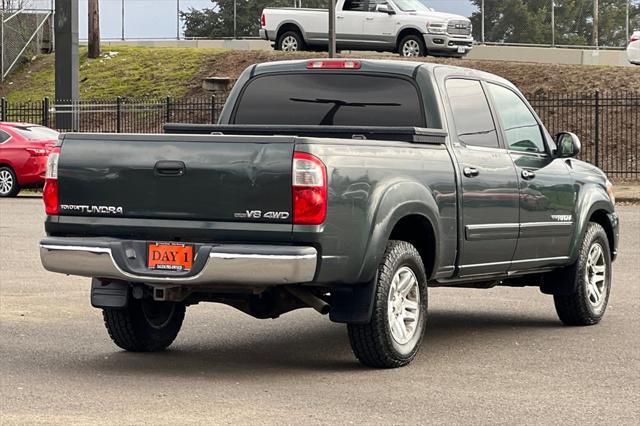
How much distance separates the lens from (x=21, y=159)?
2759 cm

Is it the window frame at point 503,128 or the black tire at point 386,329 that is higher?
the window frame at point 503,128

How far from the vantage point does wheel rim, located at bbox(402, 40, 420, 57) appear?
129 ft

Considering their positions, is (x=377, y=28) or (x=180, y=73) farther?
(x=180, y=73)

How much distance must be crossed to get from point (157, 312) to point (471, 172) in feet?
7.59

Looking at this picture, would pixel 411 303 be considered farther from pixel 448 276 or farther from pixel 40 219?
pixel 40 219

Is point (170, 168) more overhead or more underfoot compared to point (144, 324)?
more overhead

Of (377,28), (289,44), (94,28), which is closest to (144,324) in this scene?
Answer: (377,28)

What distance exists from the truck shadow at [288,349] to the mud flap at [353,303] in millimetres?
443

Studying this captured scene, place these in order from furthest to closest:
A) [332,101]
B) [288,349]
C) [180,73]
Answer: [180,73], [332,101], [288,349]

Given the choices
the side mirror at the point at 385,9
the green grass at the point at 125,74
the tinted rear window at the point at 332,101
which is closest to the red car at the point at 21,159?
the side mirror at the point at 385,9

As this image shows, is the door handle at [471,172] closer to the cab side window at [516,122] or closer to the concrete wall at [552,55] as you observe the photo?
the cab side window at [516,122]

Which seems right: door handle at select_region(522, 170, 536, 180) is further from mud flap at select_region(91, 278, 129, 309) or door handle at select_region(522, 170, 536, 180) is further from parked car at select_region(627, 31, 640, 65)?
parked car at select_region(627, 31, 640, 65)

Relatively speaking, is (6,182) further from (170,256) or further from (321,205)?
(321,205)

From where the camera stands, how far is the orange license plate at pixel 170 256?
8406mm
